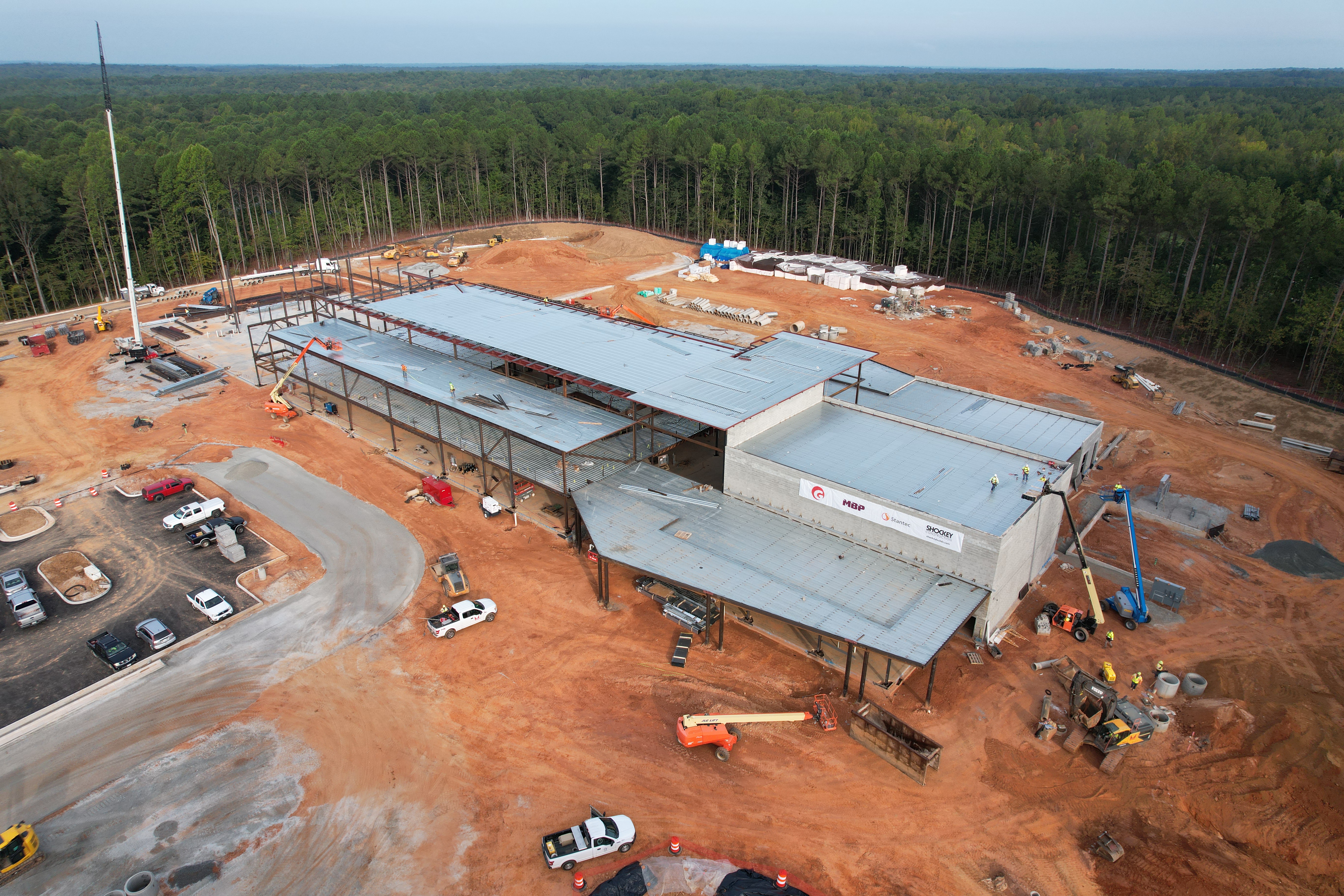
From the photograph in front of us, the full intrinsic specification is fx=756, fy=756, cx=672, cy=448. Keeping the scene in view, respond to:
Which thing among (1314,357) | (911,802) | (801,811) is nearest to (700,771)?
(801,811)

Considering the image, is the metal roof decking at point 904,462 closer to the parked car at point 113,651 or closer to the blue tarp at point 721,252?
the parked car at point 113,651

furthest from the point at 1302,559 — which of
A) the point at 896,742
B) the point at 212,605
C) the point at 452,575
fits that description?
the point at 212,605

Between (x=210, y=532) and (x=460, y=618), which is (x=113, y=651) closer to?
(x=210, y=532)

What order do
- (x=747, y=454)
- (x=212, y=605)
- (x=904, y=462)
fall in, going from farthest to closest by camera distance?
(x=904, y=462), (x=747, y=454), (x=212, y=605)

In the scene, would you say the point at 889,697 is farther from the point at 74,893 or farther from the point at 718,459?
the point at 74,893

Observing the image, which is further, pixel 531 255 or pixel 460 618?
pixel 531 255

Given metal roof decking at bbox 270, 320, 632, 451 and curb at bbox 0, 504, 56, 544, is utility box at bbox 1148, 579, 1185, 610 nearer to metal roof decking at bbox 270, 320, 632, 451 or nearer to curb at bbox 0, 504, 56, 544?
metal roof decking at bbox 270, 320, 632, 451
